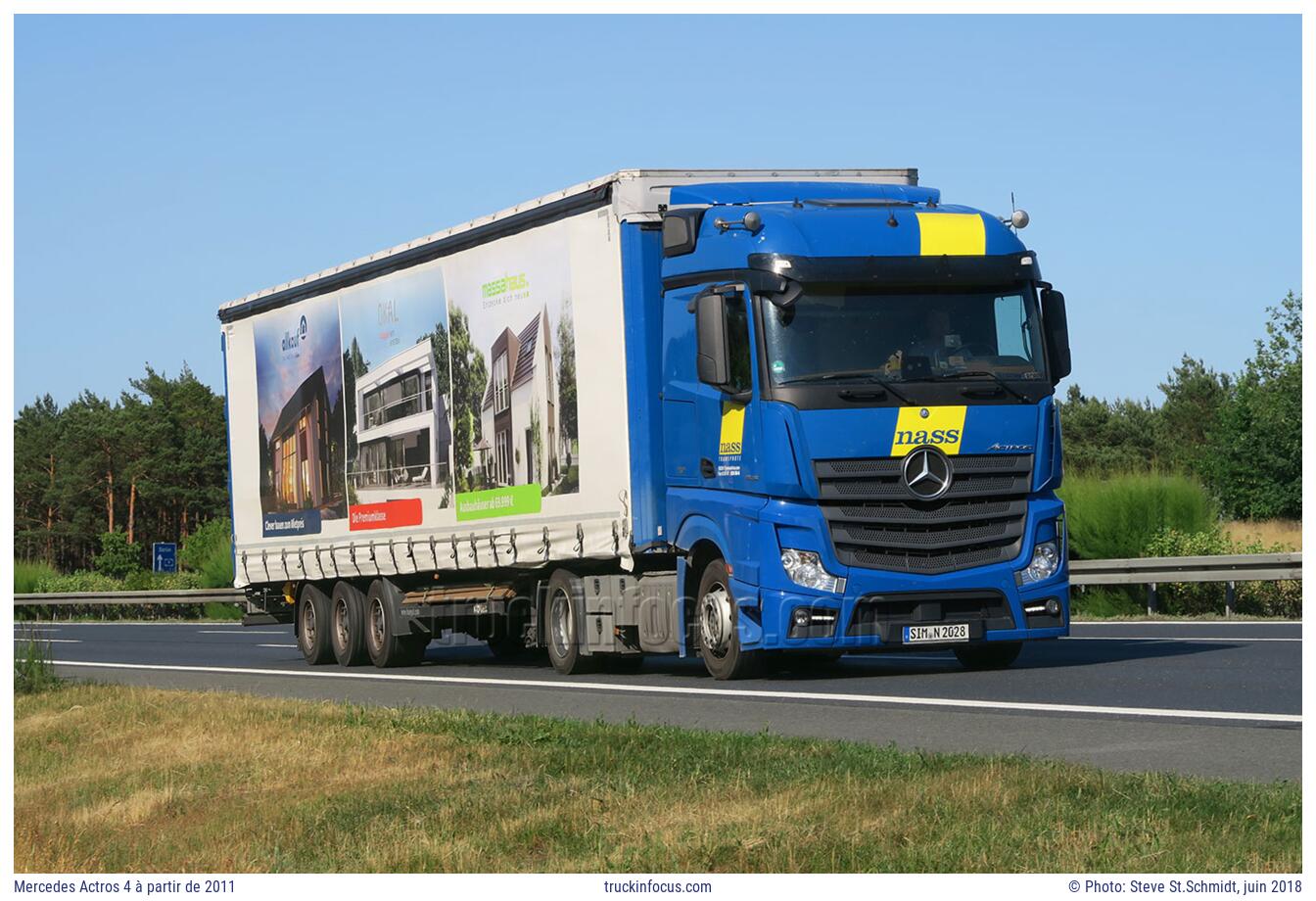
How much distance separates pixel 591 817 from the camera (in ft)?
29.7

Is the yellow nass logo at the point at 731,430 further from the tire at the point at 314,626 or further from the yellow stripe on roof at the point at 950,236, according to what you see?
the tire at the point at 314,626

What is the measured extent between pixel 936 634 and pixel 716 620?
1.90 m

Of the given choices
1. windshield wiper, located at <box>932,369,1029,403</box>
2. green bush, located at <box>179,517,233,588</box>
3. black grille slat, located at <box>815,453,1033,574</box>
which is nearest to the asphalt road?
black grille slat, located at <box>815,453,1033,574</box>

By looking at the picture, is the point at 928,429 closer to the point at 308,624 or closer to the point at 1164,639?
the point at 1164,639

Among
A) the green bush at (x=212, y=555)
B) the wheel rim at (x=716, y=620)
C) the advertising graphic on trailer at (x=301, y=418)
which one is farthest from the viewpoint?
the green bush at (x=212, y=555)

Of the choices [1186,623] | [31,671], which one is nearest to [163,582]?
[1186,623]

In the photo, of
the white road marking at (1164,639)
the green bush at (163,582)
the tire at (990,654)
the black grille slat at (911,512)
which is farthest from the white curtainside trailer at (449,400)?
the green bush at (163,582)

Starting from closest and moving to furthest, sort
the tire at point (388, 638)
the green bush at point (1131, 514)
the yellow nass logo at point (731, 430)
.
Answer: the yellow nass logo at point (731, 430)
the tire at point (388, 638)
the green bush at point (1131, 514)

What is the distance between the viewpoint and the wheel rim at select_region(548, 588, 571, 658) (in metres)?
19.2

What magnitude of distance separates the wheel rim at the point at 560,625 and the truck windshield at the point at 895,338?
4.39 m

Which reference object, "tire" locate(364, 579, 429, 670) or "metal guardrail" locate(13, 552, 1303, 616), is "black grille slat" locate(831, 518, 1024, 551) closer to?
"tire" locate(364, 579, 429, 670)

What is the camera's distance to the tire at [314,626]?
24.0 m
